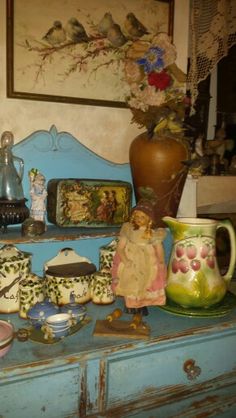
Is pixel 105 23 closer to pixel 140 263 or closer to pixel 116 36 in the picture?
pixel 116 36

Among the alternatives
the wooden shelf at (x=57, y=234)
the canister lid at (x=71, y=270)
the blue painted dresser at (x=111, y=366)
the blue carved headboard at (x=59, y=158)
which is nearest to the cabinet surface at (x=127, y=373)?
the blue painted dresser at (x=111, y=366)

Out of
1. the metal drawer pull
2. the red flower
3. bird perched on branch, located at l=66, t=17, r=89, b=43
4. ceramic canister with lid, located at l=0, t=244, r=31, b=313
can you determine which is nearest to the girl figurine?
the metal drawer pull

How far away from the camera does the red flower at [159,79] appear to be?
46.7 inches

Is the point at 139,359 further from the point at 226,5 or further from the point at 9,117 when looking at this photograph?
the point at 226,5

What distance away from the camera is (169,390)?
1026 mm

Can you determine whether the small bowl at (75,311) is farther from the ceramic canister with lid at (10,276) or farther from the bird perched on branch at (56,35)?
the bird perched on branch at (56,35)

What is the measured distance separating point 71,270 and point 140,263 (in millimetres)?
250

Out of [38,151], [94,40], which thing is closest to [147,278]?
[38,151]

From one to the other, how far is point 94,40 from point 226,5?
1.80 ft

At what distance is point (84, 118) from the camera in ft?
4.22

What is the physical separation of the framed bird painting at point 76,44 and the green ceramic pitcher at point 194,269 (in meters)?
0.53

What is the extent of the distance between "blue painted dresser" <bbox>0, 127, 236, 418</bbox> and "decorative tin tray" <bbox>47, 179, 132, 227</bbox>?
1.5 inches

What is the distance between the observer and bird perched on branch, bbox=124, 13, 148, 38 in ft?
4.25

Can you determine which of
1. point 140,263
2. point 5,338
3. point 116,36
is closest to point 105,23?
point 116,36
